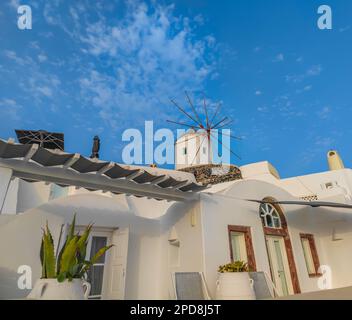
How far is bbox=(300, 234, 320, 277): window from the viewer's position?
8.31m

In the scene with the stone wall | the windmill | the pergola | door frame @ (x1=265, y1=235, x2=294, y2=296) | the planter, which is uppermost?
the windmill

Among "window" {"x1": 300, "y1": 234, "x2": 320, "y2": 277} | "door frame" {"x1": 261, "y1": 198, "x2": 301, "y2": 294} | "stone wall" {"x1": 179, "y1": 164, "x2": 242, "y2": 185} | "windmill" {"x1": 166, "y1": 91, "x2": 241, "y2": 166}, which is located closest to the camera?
"door frame" {"x1": 261, "y1": 198, "x2": 301, "y2": 294}

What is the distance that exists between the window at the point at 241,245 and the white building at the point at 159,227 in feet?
0.08

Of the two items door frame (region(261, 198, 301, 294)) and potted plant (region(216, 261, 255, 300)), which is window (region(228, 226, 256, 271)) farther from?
potted plant (region(216, 261, 255, 300))

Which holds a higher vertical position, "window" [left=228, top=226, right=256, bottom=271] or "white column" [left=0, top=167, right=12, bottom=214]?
"white column" [left=0, top=167, right=12, bottom=214]

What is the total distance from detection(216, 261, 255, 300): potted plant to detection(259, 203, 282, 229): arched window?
8.90 ft

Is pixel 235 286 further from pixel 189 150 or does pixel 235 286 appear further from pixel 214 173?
pixel 189 150

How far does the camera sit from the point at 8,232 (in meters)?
5.07

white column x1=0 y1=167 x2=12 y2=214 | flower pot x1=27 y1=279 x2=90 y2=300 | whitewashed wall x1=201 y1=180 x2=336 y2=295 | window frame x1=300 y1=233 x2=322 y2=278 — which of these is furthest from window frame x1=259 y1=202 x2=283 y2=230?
white column x1=0 y1=167 x2=12 y2=214

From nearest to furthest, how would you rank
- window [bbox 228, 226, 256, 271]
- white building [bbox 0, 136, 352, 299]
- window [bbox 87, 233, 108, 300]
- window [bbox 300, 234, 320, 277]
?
white building [bbox 0, 136, 352, 299] → window [bbox 87, 233, 108, 300] → window [bbox 228, 226, 256, 271] → window [bbox 300, 234, 320, 277]

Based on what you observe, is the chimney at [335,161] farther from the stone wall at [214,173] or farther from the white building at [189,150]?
the white building at [189,150]

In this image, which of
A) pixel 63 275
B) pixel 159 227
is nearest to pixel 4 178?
pixel 63 275
